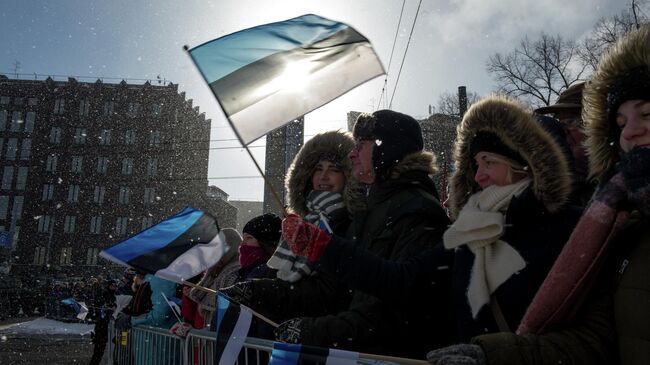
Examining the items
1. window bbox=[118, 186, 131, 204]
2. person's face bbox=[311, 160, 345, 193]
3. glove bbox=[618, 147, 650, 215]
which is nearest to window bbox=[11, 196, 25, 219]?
window bbox=[118, 186, 131, 204]

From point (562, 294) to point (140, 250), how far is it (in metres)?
3.95

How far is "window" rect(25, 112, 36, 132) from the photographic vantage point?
6612 cm

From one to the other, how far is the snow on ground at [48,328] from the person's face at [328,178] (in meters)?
14.2

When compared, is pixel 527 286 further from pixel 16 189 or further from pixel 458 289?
pixel 16 189

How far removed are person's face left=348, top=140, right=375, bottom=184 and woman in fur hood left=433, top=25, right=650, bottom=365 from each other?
4.47 feet

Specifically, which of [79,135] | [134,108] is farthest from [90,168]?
[134,108]

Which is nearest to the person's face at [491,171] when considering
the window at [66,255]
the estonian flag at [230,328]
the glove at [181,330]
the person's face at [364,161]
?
the person's face at [364,161]

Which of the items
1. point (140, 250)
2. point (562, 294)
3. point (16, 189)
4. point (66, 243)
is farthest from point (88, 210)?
point (562, 294)

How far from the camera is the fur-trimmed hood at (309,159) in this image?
3438mm

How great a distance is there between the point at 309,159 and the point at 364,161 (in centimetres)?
74

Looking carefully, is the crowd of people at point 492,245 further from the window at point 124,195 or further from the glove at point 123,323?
the window at point 124,195

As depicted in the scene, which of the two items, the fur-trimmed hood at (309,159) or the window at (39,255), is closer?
the fur-trimmed hood at (309,159)

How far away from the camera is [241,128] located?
2.63 metres

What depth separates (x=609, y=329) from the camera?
149cm
